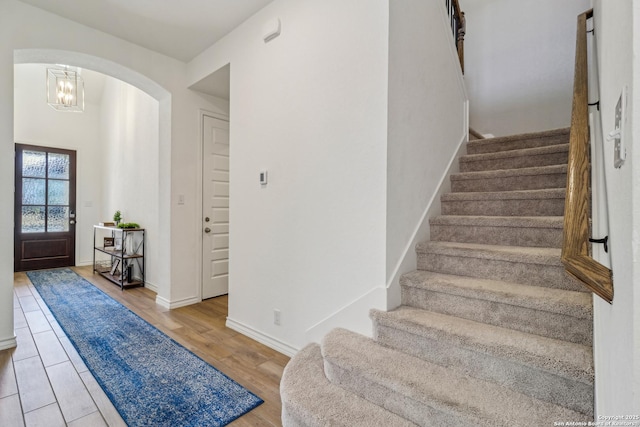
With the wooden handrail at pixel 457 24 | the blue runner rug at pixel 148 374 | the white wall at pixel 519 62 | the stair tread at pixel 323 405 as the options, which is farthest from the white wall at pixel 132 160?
the white wall at pixel 519 62

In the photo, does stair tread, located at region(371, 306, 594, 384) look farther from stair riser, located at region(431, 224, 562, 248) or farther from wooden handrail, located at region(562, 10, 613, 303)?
stair riser, located at region(431, 224, 562, 248)

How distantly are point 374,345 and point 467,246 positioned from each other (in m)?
0.94

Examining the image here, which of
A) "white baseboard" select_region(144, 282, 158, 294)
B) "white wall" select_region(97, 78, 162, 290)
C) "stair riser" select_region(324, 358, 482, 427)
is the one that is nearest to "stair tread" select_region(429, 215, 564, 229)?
"stair riser" select_region(324, 358, 482, 427)

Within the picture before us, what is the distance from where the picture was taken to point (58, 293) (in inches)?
155

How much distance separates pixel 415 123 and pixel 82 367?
2.94 metres

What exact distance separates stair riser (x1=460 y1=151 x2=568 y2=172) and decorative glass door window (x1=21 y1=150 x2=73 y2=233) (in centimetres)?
681

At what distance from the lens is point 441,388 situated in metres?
1.29

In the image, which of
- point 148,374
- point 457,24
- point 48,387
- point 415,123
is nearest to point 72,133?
point 48,387

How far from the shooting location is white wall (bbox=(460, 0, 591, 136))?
370 centimetres

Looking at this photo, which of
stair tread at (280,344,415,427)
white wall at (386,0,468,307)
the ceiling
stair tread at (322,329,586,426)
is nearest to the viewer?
stair tread at (322,329,586,426)

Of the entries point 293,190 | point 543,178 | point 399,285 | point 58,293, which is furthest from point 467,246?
point 58,293

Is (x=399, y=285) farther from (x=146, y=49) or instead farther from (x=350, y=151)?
(x=146, y=49)

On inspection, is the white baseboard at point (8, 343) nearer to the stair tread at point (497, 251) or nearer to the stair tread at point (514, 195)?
the stair tread at point (497, 251)

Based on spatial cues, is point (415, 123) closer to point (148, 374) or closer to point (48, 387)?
point (148, 374)
